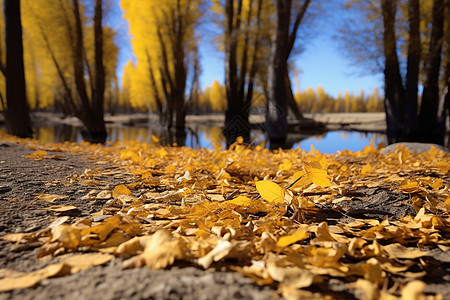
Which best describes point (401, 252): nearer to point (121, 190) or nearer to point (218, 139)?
point (121, 190)

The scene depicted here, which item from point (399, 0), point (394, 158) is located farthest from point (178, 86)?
point (394, 158)

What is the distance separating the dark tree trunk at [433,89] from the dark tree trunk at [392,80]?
0.57 metres

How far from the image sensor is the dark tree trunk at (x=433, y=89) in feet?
23.4

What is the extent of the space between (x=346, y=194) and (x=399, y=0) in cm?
832

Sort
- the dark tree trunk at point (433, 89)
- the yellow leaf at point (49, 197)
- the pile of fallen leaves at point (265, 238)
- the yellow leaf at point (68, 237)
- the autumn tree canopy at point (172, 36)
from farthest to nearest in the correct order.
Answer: the autumn tree canopy at point (172, 36) → the dark tree trunk at point (433, 89) → the yellow leaf at point (49, 197) → the yellow leaf at point (68, 237) → the pile of fallen leaves at point (265, 238)

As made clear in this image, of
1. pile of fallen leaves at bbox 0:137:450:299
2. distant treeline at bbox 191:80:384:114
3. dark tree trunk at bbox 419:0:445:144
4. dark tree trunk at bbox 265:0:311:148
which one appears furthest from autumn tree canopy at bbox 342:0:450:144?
distant treeline at bbox 191:80:384:114

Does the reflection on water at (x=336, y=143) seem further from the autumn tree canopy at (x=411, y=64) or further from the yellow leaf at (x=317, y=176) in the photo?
the yellow leaf at (x=317, y=176)

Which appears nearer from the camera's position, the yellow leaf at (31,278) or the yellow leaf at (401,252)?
the yellow leaf at (31,278)

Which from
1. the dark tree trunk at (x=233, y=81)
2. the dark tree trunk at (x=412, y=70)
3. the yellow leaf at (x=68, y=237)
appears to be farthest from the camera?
the dark tree trunk at (x=233, y=81)

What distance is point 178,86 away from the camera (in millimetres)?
13906

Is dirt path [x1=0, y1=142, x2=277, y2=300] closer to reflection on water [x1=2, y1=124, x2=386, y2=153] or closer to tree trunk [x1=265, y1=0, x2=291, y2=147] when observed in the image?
reflection on water [x1=2, y1=124, x2=386, y2=153]

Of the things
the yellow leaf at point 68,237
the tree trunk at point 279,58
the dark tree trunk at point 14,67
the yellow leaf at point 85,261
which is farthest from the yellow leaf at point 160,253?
the tree trunk at point 279,58

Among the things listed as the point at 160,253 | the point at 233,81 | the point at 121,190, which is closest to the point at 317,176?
the point at 160,253

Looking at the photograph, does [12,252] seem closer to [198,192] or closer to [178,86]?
[198,192]
